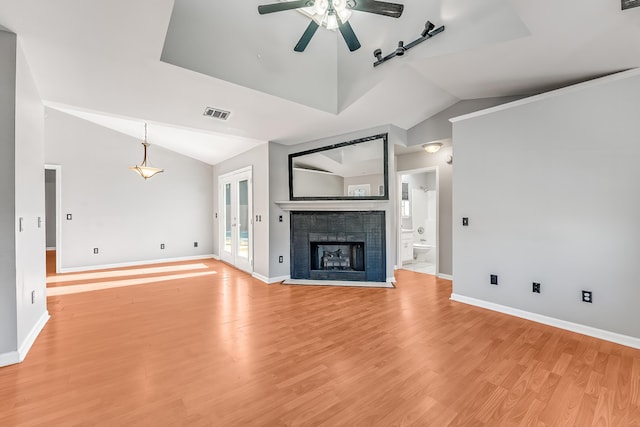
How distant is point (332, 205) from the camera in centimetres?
468

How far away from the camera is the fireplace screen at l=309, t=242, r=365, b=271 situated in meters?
4.84

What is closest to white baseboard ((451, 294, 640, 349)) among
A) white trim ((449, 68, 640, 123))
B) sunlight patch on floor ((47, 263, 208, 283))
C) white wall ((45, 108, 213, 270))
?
white trim ((449, 68, 640, 123))

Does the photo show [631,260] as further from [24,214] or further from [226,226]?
[226,226]

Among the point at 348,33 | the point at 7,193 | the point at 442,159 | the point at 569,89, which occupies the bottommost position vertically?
the point at 7,193

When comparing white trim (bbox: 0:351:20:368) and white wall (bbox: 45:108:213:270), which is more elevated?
white wall (bbox: 45:108:213:270)

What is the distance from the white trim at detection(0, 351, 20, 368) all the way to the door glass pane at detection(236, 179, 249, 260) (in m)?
3.60

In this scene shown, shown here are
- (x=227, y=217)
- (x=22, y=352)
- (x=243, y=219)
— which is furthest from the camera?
(x=227, y=217)

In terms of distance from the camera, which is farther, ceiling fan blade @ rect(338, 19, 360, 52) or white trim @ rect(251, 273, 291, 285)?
white trim @ rect(251, 273, 291, 285)

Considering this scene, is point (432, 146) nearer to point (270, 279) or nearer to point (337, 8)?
point (337, 8)

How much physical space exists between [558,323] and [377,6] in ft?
11.5

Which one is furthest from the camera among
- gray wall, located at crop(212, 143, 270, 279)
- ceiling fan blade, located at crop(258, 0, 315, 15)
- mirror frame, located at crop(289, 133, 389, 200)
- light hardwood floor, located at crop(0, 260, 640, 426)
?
gray wall, located at crop(212, 143, 270, 279)

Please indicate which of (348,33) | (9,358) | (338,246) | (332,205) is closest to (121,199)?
(9,358)

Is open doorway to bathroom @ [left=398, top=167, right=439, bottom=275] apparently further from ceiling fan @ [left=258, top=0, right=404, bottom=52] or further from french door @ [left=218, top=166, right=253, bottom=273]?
ceiling fan @ [left=258, top=0, right=404, bottom=52]

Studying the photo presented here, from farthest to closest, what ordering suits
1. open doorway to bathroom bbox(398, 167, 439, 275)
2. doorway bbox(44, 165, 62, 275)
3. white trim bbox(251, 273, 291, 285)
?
1. open doorway to bathroom bbox(398, 167, 439, 275)
2. doorway bbox(44, 165, 62, 275)
3. white trim bbox(251, 273, 291, 285)
